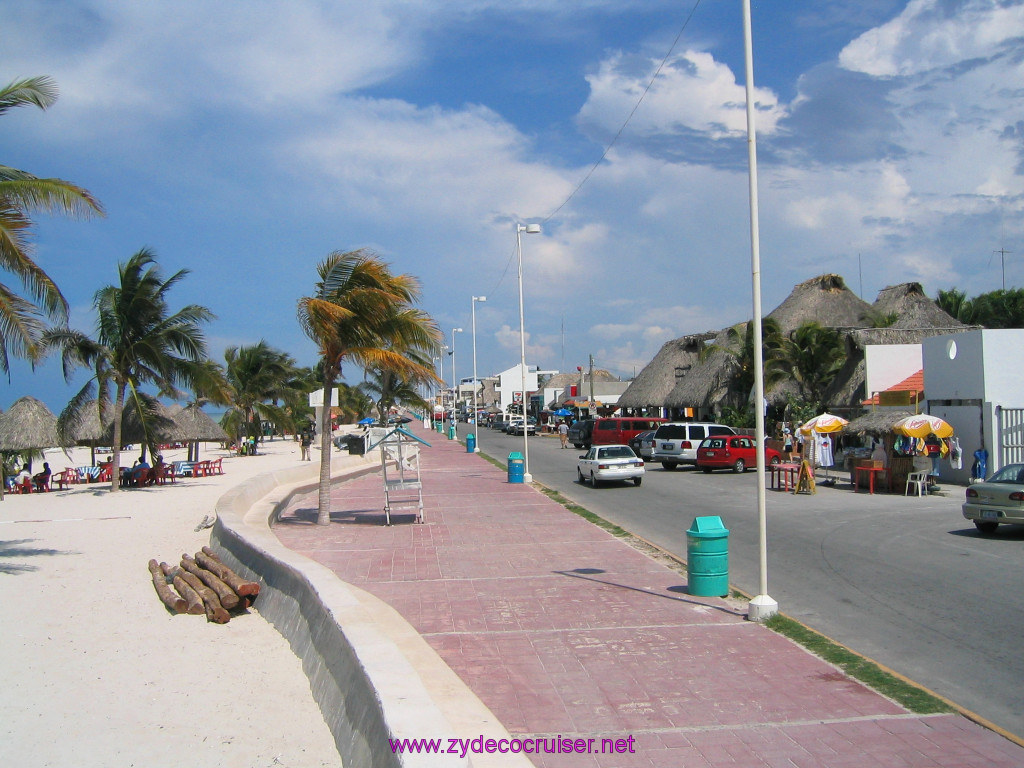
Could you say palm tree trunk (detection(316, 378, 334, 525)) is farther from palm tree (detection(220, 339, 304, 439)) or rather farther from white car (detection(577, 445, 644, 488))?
palm tree (detection(220, 339, 304, 439))

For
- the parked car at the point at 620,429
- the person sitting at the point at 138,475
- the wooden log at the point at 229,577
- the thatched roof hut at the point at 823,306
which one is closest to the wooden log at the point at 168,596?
the wooden log at the point at 229,577

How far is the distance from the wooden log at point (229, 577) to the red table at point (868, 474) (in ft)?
Result: 57.3

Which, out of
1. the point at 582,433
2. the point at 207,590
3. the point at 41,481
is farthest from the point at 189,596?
the point at 582,433

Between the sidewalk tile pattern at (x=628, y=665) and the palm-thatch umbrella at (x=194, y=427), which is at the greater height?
the palm-thatch umbrella at (x=194, y=427)

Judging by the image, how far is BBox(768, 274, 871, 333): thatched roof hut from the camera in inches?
1828

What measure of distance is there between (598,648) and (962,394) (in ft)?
66.0

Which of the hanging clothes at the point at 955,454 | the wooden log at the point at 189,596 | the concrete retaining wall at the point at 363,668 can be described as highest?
the hanging clothes at the point at 955,454

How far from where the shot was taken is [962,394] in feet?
78.5

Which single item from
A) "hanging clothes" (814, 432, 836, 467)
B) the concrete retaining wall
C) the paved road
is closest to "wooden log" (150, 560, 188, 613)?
the concrete retaining wall

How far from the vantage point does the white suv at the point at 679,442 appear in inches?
1253

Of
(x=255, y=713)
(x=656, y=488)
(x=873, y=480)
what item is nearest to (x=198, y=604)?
(x=255, y=713)

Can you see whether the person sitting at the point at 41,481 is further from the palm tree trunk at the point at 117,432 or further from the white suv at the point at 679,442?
the white suv at the point at 679,442

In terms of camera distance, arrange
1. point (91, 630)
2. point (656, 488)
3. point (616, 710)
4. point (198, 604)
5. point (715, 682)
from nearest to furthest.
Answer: point (616, 710) < point (715, 682) < point (91, 630) < point (198, 604) < point (656, 488)

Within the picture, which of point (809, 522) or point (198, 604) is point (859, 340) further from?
point (198, 604)
